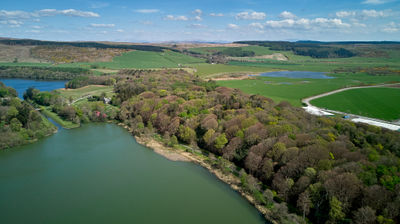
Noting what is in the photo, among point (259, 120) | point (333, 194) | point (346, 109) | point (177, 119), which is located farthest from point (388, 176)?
point (346, 109)

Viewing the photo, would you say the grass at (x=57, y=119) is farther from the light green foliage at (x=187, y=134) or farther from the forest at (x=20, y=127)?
the light green foliage at (x=187, y=134)

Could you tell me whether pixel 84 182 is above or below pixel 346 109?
below

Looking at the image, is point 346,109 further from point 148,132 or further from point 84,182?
point 84,182

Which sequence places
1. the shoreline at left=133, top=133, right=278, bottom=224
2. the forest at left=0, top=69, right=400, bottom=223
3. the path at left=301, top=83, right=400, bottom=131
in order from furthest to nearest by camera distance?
the path at left=301, top=83, right=400, bottom=131, the shoreline at left=133, top=133, right=278, bottom=224, the forest at left=0, top=69, right=400, bottom=223

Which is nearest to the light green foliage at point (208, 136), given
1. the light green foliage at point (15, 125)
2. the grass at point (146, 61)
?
the light green foliage at point (15, 125)

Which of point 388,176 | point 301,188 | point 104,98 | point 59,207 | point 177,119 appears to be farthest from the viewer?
point 104,98

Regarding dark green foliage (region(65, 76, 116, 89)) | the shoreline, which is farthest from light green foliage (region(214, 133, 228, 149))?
dark green foliage (region(65, 76, 116, 89))

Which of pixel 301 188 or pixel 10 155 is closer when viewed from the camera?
pixel 301 188

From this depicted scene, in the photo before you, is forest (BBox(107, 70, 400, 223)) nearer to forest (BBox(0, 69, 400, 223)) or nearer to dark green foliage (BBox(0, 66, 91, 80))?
forest (BBox(0, 69, 400, 223))
